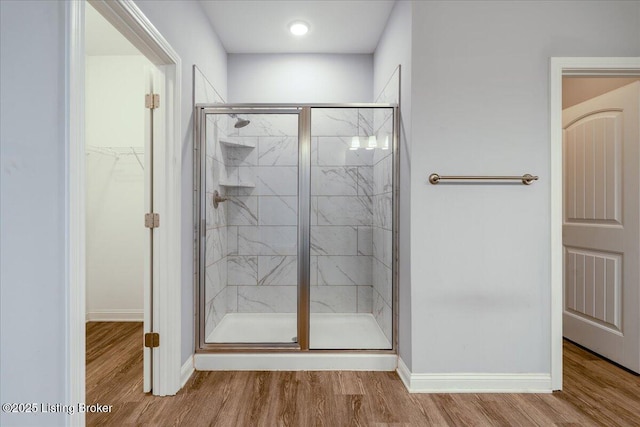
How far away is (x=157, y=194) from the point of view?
2.05 metres

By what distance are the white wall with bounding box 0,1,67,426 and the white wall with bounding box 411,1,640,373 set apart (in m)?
1.69

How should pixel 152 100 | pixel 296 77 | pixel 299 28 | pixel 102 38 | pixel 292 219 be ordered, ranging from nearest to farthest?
pixel 152 100 < pixel 292 219 < pixel 299 28 < pixel 102 38 < pixel 296 77

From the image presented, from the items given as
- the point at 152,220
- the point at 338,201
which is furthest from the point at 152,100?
the point at 338,201

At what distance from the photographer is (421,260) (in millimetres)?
2125

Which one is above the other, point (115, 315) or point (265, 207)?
point (265, 207)

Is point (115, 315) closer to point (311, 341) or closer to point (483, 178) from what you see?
point (311, 341)

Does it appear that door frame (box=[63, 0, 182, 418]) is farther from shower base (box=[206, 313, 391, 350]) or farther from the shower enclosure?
shower base (box=[206, 313, 391, 350])

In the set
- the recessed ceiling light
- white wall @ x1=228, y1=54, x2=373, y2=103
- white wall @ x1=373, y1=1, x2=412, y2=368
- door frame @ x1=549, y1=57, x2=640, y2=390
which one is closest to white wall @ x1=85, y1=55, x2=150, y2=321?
white wall @ x1=228, y1=54, x2=373, y2=103

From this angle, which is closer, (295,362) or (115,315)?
(295,362)

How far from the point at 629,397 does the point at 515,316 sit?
74 centimetres

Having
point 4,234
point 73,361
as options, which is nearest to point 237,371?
point 73,361

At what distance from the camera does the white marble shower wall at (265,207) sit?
2482 millimetres

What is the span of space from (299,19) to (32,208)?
2397 millimetres

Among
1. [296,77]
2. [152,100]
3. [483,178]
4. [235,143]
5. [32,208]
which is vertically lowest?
[32,208]
